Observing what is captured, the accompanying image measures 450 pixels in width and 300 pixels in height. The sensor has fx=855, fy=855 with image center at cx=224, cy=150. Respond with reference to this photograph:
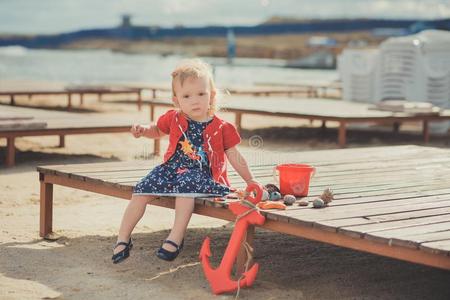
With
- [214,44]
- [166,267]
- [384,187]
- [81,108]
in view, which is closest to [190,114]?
[166,267]

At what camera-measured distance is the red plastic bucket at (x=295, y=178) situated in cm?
428

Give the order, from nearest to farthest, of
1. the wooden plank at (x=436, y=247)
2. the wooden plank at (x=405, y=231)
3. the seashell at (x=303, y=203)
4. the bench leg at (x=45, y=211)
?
the wooden plank at (x=436, y=247) < the wooden plank at (x=405, y=231) < the seashell at (x=303, y=203) < the bench leg at (x=45, y=211)

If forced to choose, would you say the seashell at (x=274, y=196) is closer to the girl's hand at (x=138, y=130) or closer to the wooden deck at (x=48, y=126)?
the girl's hand at (x=138, y=130)

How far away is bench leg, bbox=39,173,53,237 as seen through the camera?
502 cm

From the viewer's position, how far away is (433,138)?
38.0 ft

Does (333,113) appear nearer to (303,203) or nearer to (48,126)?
(48,126)

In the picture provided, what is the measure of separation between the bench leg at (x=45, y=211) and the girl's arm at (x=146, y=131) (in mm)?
864

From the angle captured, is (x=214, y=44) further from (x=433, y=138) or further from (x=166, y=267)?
(x=166, y=267)

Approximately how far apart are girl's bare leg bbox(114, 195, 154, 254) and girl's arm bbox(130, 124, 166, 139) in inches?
13.8

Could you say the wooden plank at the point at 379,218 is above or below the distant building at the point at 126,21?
below

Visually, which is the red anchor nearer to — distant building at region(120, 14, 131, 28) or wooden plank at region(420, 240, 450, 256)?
wooden plank at region(420, 240, 450, 256)

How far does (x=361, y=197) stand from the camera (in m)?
4.40

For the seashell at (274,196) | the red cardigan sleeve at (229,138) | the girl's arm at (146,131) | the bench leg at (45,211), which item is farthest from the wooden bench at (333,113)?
the seashell at (274,196)

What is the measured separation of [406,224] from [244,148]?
6.17 metres
